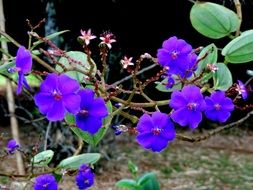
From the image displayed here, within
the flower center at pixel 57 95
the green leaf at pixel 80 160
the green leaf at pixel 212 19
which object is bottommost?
the green leaf at pixel 80 160

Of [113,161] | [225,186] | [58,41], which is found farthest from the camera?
[113,161]

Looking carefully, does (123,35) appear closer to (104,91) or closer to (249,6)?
(249,6)

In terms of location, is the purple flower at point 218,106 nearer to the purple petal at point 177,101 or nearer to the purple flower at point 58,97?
the purple petal at point 177,101

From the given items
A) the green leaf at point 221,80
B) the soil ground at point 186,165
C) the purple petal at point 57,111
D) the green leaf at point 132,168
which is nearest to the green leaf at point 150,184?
the green leaf at point 221,80

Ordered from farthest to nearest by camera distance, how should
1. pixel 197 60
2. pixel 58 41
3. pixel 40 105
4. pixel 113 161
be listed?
pixel 113 161 → pixel 58 41 → pixel 197 60 → pixel 40 105

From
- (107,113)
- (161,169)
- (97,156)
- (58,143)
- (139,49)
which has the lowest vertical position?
(161,169)

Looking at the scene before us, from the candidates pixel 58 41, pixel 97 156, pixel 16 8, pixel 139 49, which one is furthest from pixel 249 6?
pixel 97 156

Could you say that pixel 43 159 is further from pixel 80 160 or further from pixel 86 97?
pixel 86 97

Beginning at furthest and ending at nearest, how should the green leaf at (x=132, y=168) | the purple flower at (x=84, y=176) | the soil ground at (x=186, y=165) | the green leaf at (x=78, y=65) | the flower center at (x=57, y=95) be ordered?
1. the soil ground at (x=186, y=165)
2. the green leaf at (x=132, y=168)
3. the purple flower at (x=84, y=176)
4. the green leaf at (x=78, y=65)
5. the flower center at (x=57, y=95)
